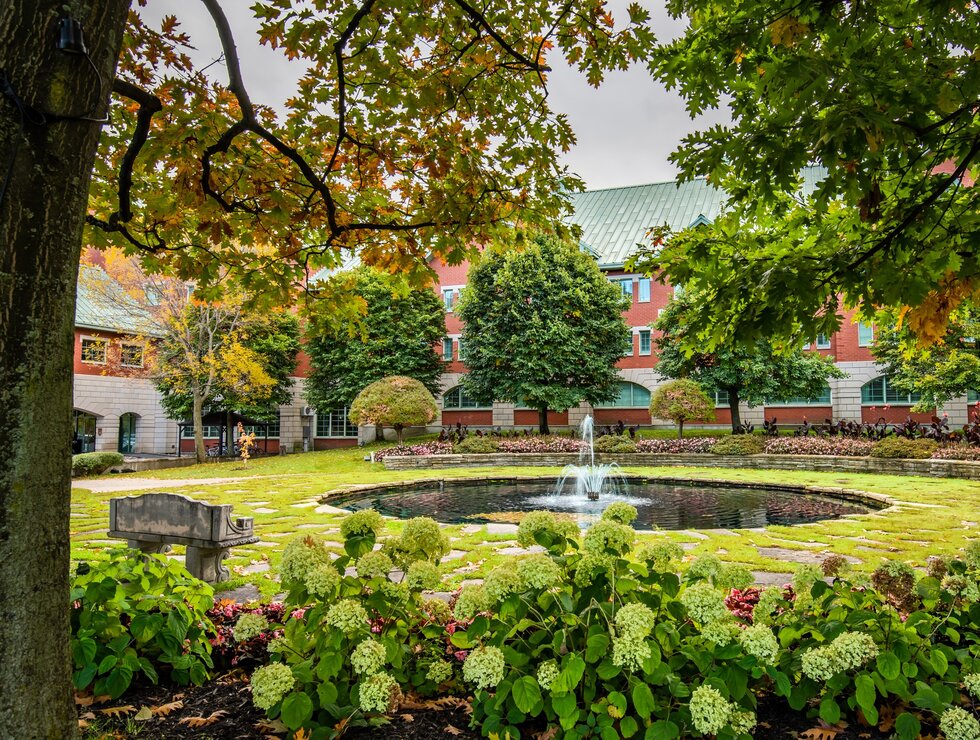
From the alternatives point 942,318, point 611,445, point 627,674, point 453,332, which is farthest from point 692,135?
point 453,332

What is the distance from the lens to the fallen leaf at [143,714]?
110 inches

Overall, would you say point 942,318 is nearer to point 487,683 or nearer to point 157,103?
point 487,683

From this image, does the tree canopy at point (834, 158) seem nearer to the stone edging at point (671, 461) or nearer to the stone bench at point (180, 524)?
the stone bench at point (180, 524)

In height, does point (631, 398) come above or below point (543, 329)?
below

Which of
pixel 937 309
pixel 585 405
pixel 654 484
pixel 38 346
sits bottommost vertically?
pixel 654 484

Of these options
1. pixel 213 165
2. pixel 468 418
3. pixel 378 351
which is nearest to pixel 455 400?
pixel 468 418

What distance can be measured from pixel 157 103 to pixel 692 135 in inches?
117

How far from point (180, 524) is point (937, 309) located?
18.4ft

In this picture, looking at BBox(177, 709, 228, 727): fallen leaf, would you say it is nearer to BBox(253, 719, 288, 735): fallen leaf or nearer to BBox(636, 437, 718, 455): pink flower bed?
BBox(253, 719, 288, 735): fallen leaf

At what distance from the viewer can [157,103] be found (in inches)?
127

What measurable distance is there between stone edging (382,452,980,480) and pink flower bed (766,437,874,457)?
80cm

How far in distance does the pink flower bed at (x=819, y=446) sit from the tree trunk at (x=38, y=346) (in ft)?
63.3

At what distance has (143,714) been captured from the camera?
282cm

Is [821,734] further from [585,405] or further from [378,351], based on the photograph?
[585,405]
